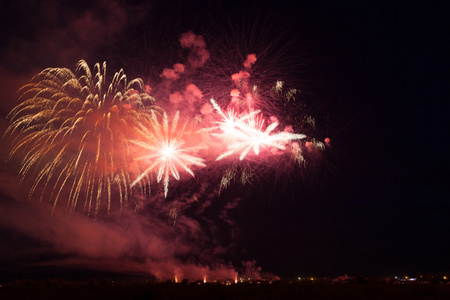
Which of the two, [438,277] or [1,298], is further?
[438,277]

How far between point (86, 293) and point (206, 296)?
11837 mm

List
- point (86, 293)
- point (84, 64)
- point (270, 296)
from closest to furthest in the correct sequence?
point (270, 296), point (84, 64), point (86, 293)

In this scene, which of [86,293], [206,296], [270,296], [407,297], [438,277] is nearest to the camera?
[407,297]

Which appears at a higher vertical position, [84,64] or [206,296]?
[84,64]

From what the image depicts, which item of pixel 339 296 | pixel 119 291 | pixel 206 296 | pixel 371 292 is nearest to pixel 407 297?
pixel 371 292

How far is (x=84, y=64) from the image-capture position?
28203 mm

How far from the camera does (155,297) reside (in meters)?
27.0

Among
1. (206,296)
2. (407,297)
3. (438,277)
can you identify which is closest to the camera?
(407,297)

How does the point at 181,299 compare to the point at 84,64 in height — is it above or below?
below

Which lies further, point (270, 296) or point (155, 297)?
point (155, 297)

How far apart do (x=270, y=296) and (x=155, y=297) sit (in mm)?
9197

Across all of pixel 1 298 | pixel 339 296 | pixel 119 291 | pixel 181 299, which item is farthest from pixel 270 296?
pixel 1 298

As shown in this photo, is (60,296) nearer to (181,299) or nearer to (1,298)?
(1,298)

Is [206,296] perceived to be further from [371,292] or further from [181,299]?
[371,292]
